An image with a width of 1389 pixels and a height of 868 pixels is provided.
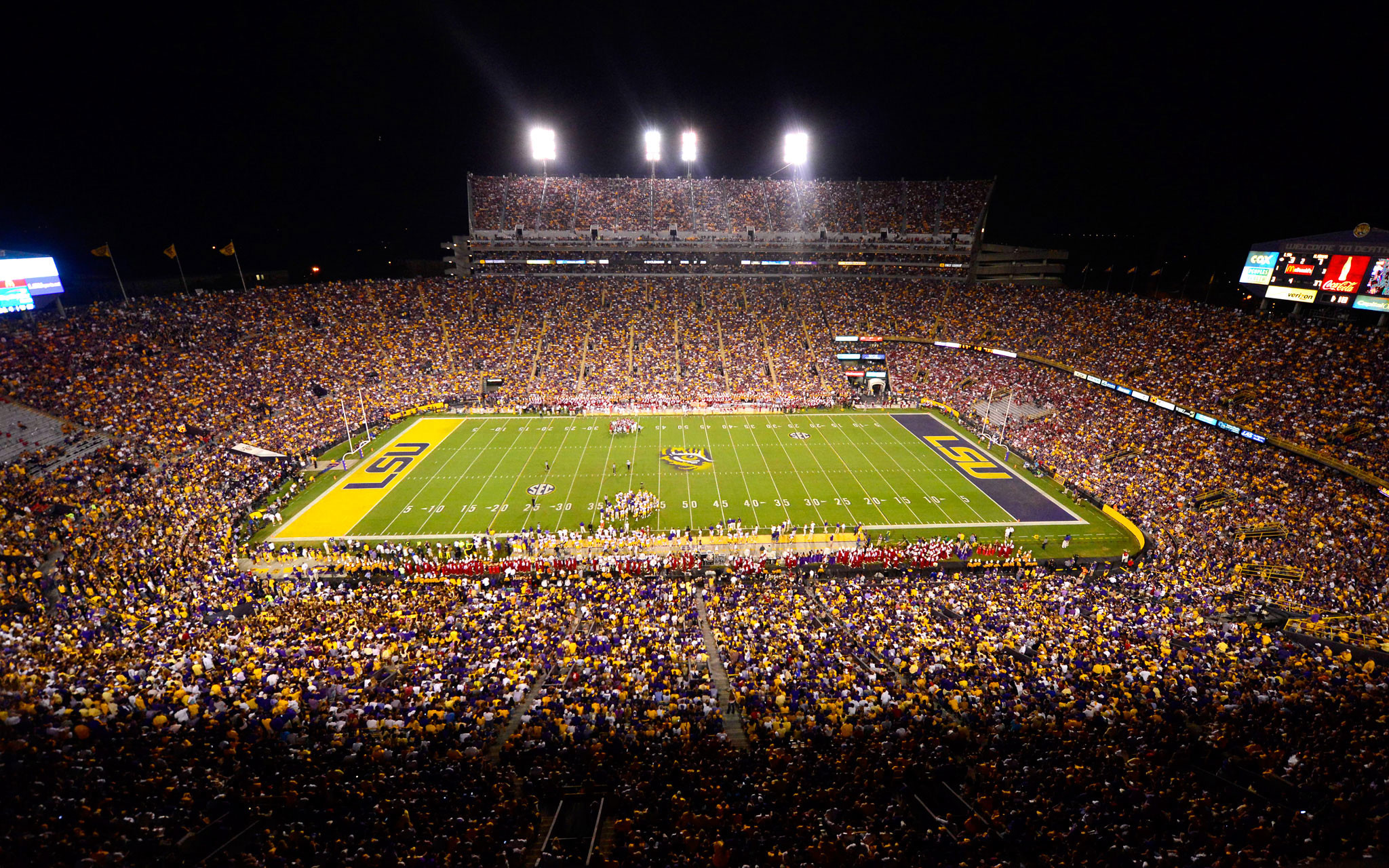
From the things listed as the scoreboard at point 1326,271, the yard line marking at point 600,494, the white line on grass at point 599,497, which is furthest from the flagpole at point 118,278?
the scoreboard at point 1326,271

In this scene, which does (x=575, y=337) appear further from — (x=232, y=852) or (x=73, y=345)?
(x=232, y=852)

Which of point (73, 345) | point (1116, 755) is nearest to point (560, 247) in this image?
point (73, 345)

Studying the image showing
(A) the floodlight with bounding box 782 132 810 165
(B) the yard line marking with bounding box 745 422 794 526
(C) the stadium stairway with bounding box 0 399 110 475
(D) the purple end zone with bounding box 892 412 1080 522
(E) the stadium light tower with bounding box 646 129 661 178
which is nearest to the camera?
(C) the stadium stairway with bounding box 0 399 110 475

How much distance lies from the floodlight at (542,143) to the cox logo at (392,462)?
33.2 metres

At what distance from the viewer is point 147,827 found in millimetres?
6391

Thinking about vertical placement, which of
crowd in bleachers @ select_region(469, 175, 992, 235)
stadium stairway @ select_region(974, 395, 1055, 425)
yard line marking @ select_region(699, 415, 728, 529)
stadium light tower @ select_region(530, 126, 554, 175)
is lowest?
yard line marking @ select_region(699, 415, 728, 529)

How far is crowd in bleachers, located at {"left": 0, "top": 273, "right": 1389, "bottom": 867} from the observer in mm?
6961

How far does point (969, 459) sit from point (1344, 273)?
59.5 feet

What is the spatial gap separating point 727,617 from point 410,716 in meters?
7.23

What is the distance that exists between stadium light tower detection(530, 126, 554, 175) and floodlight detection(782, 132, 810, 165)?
70.6ft

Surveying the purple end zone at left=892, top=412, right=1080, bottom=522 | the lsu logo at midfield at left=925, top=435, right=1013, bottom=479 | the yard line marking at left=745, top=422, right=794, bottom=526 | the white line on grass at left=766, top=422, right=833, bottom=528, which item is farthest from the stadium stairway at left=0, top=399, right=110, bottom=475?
the lsu logo at midfield at left=925, top=435, right=1013, bottom=479

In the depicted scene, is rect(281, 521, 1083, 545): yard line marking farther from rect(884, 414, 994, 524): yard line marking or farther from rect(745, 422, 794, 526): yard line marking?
rect(745, 422, 794, 526): yard line marking

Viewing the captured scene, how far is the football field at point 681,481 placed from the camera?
73.8ft

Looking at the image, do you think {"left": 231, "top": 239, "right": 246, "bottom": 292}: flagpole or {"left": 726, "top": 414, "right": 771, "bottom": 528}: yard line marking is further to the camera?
{"left": 231, "top": 239, "right": 246, "bottom": 292}: flagpole
